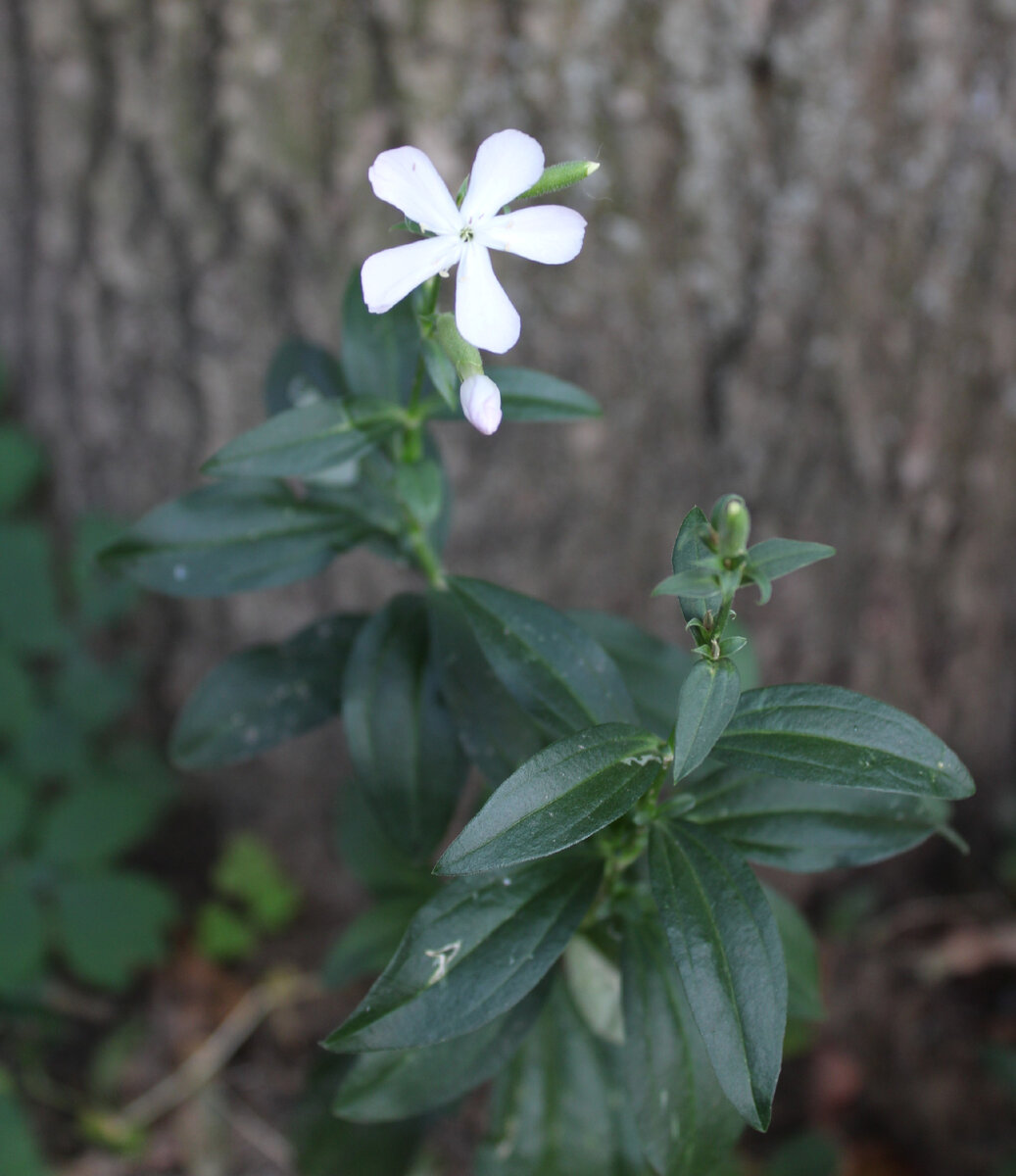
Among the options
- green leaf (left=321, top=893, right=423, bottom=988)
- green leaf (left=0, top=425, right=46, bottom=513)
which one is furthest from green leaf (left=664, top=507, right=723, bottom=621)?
green leaf (left=0, top=425, right=46, bottom=513)

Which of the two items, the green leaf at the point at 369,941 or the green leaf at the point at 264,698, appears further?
the green leaf at the point at 369,941

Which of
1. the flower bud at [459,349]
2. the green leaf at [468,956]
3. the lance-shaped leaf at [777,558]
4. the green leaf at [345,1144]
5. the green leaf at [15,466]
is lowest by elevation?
the green leaf at [345,1144]

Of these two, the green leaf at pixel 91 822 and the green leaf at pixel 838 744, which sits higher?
the green leaf at pixel 838 744

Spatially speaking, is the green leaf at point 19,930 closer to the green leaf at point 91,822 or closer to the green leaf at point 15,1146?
the green leaf at point 91,822

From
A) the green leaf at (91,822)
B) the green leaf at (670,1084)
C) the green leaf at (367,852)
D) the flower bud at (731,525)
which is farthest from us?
the green leaf at (91,822)

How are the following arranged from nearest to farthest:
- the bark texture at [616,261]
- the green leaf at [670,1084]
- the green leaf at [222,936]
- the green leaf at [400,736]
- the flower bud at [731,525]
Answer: the flower bud at [731,525] → the green leaf at [670,1084] → the green leaf at [400,736] → the bark texture at [616,261] → the green leaf at [222,936]

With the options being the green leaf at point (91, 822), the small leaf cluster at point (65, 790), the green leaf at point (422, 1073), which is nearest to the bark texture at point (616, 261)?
the small leaf cluster at point (65, 790)

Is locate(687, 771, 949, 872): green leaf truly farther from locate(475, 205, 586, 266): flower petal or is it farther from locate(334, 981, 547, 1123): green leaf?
locate(475, 205, 586, 266): flower petal
